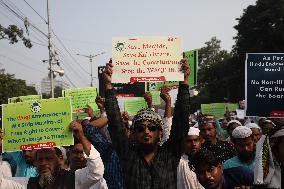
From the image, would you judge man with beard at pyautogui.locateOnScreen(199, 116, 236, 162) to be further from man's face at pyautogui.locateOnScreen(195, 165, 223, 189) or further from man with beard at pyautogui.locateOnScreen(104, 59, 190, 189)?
man with beard at pyautogui.locateOnScreen(104, 59, 190, 189)

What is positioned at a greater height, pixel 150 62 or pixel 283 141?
pixel 150 62

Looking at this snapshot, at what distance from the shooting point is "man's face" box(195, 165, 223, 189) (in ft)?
11.6

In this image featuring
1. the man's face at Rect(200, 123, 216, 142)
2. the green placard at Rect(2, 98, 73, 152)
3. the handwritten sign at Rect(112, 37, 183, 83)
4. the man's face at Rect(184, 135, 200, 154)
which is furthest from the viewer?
the man's face at Rect(200, 123, 216, 142)

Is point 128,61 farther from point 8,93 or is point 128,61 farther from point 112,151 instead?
point 8,93

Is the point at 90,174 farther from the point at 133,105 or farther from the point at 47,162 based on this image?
the point at 133,105

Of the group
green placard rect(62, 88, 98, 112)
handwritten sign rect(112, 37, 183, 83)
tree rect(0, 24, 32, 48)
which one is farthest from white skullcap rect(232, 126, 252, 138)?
tree rect(0, 24, 32, 48)

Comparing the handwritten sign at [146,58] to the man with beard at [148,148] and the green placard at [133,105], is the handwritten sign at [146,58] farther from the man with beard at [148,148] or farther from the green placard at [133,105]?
the green placard at [133,105]

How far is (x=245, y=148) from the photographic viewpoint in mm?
5227

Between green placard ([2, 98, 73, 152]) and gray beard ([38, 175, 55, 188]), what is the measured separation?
68 centimetres

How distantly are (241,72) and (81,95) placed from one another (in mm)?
39862

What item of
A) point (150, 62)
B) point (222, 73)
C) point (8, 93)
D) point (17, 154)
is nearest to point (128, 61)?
point (150, 62)

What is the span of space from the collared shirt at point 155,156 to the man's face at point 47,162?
706 millimetres

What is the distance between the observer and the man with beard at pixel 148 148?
3.37 meters

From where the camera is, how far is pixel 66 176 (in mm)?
3912
